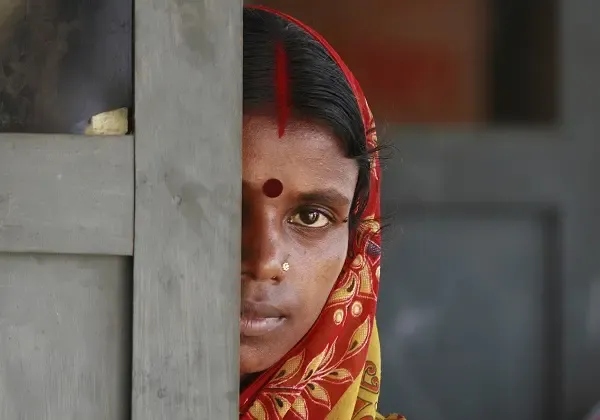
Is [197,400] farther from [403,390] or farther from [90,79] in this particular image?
[403,390]

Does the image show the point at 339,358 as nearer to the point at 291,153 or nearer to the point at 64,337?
the point at 291,153

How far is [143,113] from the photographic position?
2.58 ft

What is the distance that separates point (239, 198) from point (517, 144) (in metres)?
1.75

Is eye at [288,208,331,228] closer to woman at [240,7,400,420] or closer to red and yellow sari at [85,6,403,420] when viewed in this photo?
woman at [240,7,400,420]

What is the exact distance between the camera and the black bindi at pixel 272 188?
1109mm

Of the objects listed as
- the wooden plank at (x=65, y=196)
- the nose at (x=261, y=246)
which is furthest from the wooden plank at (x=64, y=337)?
the nose at (x=261, y=246)

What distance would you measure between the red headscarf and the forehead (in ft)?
0.44

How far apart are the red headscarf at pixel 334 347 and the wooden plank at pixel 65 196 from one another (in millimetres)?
476

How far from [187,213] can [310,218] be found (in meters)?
0.39

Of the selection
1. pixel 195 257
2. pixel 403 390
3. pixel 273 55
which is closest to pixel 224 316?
pixel 195 257

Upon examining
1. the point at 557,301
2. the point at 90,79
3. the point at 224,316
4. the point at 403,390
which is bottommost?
the point at 403,390

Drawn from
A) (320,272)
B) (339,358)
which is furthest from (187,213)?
(339,358)

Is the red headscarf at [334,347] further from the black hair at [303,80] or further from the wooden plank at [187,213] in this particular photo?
the wooden plank at [187,213]

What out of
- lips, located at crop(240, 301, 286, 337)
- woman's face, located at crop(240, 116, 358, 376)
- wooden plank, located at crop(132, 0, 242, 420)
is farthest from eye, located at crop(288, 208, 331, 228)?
wooden plank, located at crop(132, 0, 242, 420)
